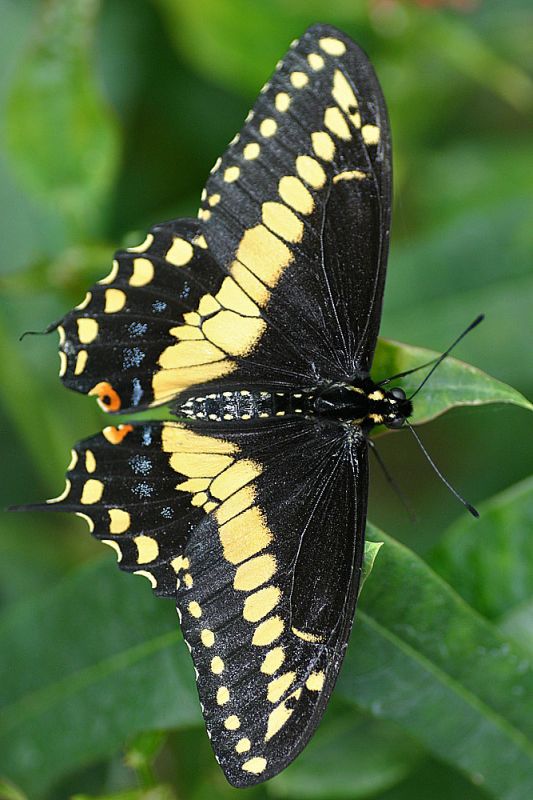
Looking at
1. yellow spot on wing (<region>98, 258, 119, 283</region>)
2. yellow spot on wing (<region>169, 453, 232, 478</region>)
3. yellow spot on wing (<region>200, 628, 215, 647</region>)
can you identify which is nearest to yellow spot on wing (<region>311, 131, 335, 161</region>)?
yellow spot on wing (<region>98, 258, 119, 283</region>)

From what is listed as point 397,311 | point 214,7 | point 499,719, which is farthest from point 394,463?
point 214,7

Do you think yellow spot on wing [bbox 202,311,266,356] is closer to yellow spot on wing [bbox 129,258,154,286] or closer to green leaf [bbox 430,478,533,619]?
yellow spot on wing [bbox 129,258,154,286]

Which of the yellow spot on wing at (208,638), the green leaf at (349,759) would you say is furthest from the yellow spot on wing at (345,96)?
the green leaf at (349,759)

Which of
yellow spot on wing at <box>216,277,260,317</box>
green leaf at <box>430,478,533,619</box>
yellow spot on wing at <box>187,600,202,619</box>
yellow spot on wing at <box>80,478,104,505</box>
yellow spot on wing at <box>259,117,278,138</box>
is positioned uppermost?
yellow spot on wing at <box>259,117,278,138</box>

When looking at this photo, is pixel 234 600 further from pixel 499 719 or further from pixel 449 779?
pixel 449 779

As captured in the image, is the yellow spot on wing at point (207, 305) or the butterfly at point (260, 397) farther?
the yellow spot on wing at point (207, 305)

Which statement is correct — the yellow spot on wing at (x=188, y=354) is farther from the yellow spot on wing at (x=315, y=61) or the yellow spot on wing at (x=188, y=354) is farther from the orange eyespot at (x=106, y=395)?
the yellow spot on wing at (x=315, y=61)
